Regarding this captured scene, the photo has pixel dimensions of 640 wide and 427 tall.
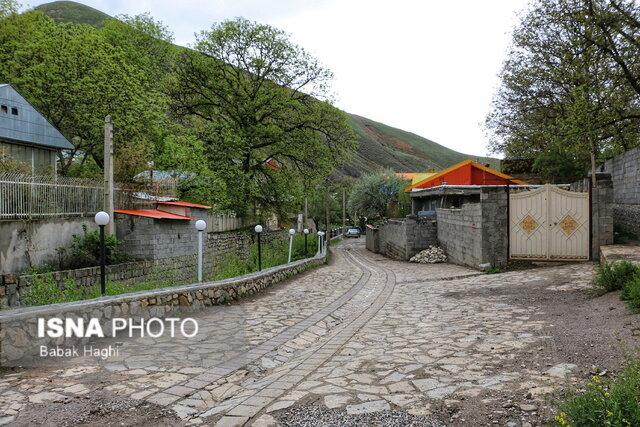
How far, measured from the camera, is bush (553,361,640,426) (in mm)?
2754

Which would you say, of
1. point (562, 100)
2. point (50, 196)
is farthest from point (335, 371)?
point (562, 100)

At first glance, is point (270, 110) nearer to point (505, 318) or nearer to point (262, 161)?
point (262, 161)

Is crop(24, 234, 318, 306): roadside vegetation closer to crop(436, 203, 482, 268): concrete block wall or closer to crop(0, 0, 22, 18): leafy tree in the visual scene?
crop(436, 203, 482, 268): concrete block wall

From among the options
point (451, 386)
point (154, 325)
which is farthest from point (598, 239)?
point (154, 325)

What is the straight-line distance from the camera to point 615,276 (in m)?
7.79

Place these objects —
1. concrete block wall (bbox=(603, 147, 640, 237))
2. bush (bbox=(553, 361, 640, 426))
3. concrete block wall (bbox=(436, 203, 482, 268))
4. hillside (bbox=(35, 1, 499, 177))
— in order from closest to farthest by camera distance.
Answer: bush (bbox=(553, 361, 640, 426)) < concrete block wall (bbox=(603, 147, 640, 237)) < concrete block wall (bbox=(436, 203, 482, 268)) < hillside (bbox=(35, 1, 499, 177))

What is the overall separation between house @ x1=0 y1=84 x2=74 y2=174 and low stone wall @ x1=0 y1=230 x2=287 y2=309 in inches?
→ 230

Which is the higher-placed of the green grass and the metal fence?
the green grass

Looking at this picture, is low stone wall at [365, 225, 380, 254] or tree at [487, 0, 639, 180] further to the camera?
low stone wall at [365, 225, 380, 254]

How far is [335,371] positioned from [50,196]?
11.3 m

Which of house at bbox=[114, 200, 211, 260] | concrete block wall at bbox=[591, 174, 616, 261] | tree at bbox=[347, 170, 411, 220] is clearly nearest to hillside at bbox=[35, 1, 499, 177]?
tree at bbox=[347, 170, 411, 220]

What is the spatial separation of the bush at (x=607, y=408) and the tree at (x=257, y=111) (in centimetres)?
2341

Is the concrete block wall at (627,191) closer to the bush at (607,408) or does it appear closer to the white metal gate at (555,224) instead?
the white metal gate at (555,224)

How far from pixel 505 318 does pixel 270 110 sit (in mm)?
22044
